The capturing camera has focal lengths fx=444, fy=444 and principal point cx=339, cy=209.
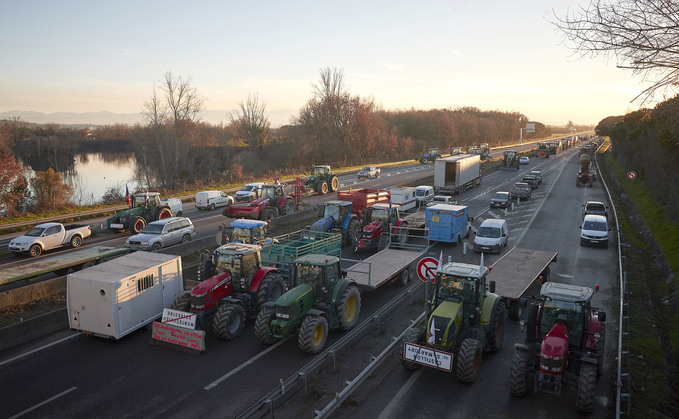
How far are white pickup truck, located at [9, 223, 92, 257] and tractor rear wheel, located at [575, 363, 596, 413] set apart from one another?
83.5 feet

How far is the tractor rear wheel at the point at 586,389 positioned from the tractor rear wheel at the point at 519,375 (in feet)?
3.54

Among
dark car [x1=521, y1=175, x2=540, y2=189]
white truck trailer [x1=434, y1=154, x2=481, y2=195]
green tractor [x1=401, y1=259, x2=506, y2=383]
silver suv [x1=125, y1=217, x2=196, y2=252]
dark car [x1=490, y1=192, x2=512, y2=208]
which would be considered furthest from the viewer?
dark car [x1=521, y1=175, x2=540, y2=189]

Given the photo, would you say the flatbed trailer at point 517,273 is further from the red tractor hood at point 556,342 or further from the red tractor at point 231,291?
the red tractor at point 231,291

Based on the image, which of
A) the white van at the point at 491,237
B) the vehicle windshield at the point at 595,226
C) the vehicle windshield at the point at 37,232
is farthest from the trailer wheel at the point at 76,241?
the vehicle windshield at the point at 595,226

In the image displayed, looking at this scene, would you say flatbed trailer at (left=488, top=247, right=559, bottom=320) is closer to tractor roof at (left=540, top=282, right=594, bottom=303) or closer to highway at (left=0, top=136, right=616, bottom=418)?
highway at (left=0, top=136, right=616, bottom=418)

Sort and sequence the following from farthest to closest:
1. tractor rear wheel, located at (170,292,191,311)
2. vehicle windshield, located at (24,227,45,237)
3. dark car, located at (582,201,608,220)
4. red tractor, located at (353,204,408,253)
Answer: dark car, located at (582,201,608,220) < vehicle windshield, located at (24,227,45,237) < red tractor, located at (353,204,408,253) < tractor rear wheel, located at (170,292,191,311)

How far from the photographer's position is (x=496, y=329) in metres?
12.2

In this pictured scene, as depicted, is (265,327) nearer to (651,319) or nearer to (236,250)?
(236,250)

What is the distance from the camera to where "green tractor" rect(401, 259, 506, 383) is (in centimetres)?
1052

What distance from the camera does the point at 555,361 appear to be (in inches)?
369

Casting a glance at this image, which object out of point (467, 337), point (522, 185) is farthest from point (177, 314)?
point (522, 185)

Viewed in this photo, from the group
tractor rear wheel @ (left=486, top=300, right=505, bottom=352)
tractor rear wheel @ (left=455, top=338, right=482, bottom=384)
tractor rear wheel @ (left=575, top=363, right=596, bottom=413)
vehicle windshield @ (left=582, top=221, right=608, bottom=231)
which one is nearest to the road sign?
tractor rear wheel @ (left=486, top=300, right=505, bottom=352)

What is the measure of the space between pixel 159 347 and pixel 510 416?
9889 mm

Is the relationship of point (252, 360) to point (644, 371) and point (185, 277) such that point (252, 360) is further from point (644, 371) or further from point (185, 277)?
point (644, 371)
